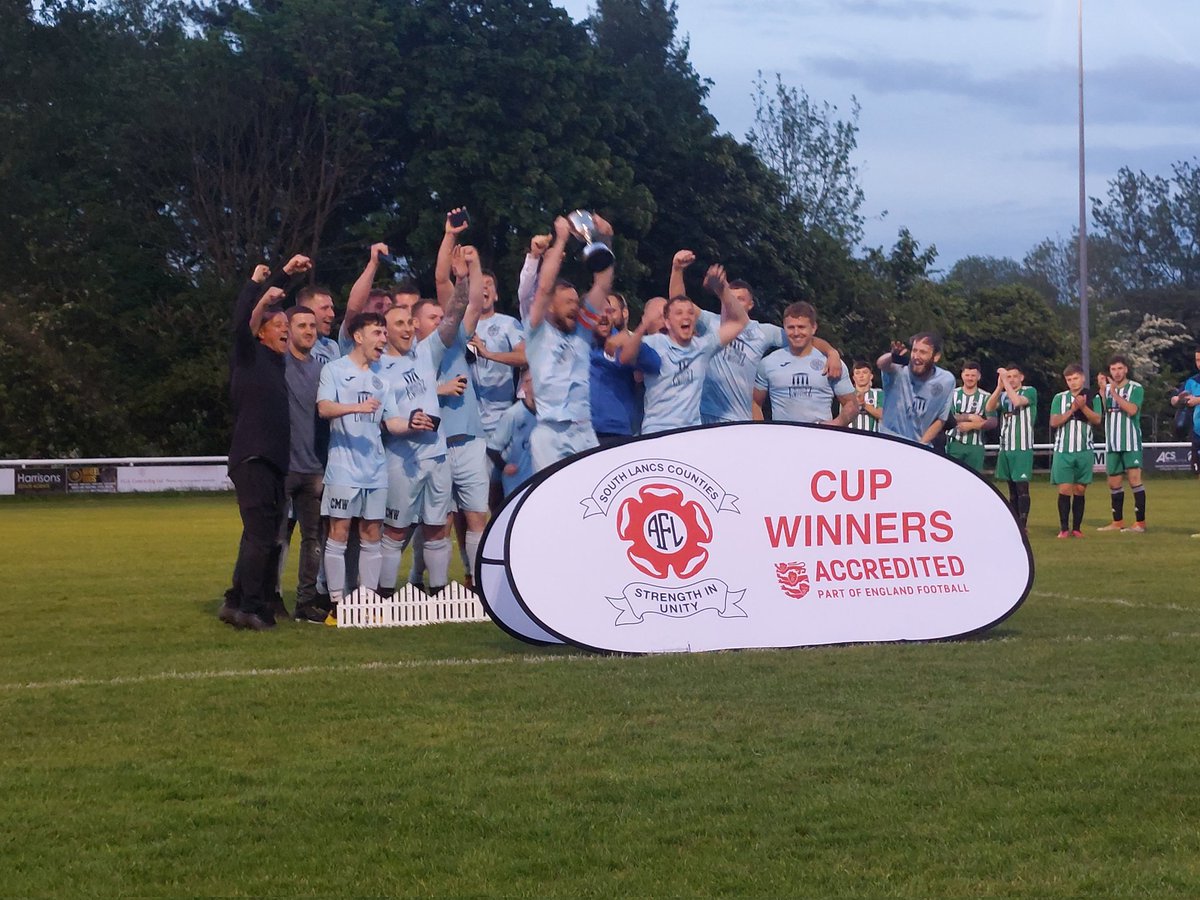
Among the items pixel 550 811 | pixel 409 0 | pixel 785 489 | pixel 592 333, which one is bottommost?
pixel 550 811

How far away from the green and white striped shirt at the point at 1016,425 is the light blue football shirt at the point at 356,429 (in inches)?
440

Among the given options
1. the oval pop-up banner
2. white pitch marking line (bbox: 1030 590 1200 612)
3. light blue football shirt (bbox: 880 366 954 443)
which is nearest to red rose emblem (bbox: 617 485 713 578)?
the oval pop-up banner

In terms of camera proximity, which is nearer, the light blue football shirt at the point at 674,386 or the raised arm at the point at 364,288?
the light blue football shirt at the point at 674,386

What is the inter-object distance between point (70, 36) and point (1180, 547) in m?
38.8

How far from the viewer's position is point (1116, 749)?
6.07m

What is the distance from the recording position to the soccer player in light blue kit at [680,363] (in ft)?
34.5

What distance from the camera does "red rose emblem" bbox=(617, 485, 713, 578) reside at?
8742 millimetres

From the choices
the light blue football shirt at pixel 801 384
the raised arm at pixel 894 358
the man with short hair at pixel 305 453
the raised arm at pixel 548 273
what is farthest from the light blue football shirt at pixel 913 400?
the man with short hair at pixel 305 453

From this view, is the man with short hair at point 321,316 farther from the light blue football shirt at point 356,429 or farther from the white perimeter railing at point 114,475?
the white perimeter railing at point 114,475

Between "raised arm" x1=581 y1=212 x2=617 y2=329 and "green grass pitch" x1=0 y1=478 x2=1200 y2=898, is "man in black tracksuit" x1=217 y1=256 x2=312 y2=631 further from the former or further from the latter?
"raised arm" x1=581 y1=212 x2=617 y2=329

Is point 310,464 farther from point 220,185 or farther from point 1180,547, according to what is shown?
point 220,185

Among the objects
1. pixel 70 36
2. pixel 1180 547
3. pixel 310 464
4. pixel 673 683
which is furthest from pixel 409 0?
pixel 673 683

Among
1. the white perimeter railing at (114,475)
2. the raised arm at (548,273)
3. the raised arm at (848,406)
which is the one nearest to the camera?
the raised arm at (548,273)

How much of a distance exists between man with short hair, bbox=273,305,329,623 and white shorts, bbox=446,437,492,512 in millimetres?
953
